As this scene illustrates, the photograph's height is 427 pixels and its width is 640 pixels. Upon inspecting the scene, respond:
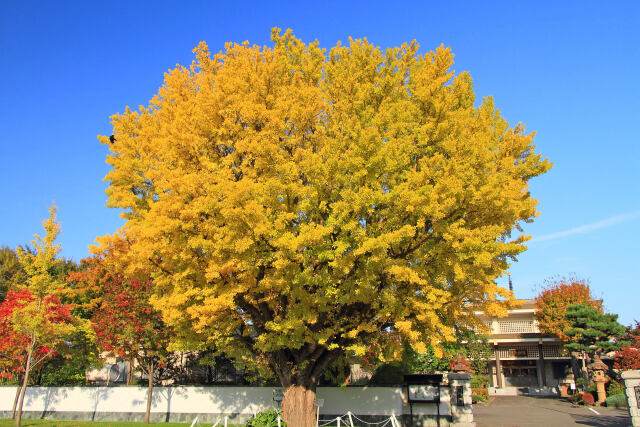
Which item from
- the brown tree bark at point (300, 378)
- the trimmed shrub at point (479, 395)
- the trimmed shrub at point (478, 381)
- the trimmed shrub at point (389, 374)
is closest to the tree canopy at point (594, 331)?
the trimmed shrub at point (479, 395)

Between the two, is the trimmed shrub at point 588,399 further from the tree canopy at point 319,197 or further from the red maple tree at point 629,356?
the tree canopy at point 319,197

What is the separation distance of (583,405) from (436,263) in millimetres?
24425

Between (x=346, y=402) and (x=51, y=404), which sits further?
(x=51, y=404)

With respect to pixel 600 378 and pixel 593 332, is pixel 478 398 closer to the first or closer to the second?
pixel 600 378

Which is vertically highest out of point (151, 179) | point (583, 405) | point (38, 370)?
point (151, 179)

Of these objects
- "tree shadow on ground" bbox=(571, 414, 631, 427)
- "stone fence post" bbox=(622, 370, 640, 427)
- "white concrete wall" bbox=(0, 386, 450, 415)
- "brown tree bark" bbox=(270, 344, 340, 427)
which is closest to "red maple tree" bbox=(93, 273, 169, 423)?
"white concrete wall" bbox=(0, 386, 450, 415)

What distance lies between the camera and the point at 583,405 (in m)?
28.1

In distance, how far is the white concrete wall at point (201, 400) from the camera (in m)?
18.2

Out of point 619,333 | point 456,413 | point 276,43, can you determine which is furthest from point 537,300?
point 276,43

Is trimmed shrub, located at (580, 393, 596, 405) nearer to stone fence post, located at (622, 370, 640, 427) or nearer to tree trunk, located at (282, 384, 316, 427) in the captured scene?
stone fence post, located at (622, 370, 640, 427)

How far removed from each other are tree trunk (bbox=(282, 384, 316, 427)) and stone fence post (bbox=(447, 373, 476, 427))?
24.0ft

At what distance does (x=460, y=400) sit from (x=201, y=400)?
11.5 m

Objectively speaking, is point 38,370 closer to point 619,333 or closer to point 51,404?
point 51,404

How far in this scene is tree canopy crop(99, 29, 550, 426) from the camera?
1070cm
